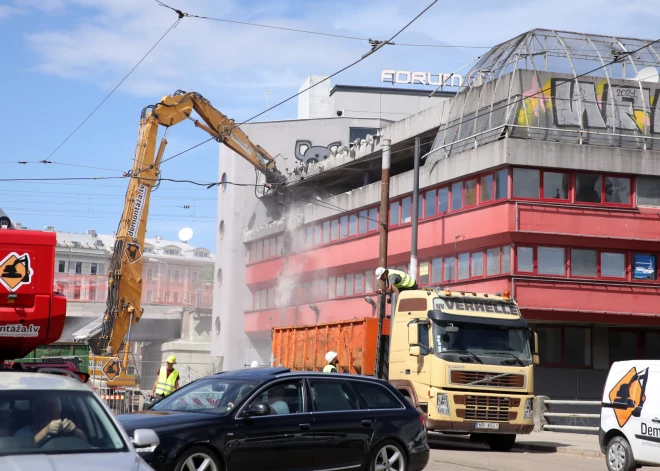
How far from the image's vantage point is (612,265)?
36.2 m

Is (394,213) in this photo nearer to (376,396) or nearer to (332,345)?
(332,345)

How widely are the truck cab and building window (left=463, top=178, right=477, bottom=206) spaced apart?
18.2m

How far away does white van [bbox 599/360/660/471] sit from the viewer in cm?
1387

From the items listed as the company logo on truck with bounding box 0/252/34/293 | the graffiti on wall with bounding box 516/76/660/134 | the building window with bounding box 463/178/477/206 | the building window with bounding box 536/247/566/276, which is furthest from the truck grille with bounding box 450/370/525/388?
the graffiti on wall with bounding box 516/76/660/134

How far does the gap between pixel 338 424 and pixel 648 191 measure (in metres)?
27.6

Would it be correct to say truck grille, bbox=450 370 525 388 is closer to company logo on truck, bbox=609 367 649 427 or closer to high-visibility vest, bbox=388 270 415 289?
high-visibility vest, bbox=388 270 415 289

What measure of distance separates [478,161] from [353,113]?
34.2 metres

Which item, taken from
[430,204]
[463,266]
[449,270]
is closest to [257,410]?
[463,266]

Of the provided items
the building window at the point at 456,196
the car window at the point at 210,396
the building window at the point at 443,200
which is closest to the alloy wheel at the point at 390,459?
the car window at the point at 210,396

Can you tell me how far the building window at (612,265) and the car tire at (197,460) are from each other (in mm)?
27471

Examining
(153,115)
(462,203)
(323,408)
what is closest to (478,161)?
(462,203)

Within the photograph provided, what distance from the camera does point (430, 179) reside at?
40.2 meters

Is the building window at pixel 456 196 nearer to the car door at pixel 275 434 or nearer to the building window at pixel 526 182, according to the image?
the building window at pixel 526 182

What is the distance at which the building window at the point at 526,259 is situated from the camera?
1390 inches
